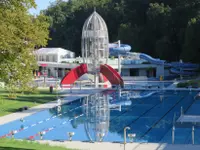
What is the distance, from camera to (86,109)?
26.7m

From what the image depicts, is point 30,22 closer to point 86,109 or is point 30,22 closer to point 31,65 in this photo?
point 31,65

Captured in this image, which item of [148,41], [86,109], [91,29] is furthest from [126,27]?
[86,109]

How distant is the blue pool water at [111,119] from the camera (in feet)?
61.0

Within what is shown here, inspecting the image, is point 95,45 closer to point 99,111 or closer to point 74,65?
point 99,111

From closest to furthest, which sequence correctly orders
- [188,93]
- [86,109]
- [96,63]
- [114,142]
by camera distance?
[114,142]
[86,109]
[188,93]
[96,63]

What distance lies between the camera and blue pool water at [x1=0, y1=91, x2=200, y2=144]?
18594mm

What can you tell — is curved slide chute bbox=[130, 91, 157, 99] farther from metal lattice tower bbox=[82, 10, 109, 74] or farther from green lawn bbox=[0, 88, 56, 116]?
green lawn bbox=[0, 88, 56, 116]

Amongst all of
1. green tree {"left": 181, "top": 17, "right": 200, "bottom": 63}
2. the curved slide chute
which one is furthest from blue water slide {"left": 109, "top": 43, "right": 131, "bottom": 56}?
the curved slide chute

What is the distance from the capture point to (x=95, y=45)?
37.7 meters

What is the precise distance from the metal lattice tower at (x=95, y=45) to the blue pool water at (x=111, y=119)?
491 centimetres

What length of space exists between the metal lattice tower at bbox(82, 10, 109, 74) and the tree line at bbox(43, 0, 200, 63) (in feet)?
49.2

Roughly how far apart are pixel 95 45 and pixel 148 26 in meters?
21.4

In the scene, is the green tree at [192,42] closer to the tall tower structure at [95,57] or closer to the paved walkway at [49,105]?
the tall tower structure at [95,57]

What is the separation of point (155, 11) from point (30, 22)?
45.4m
